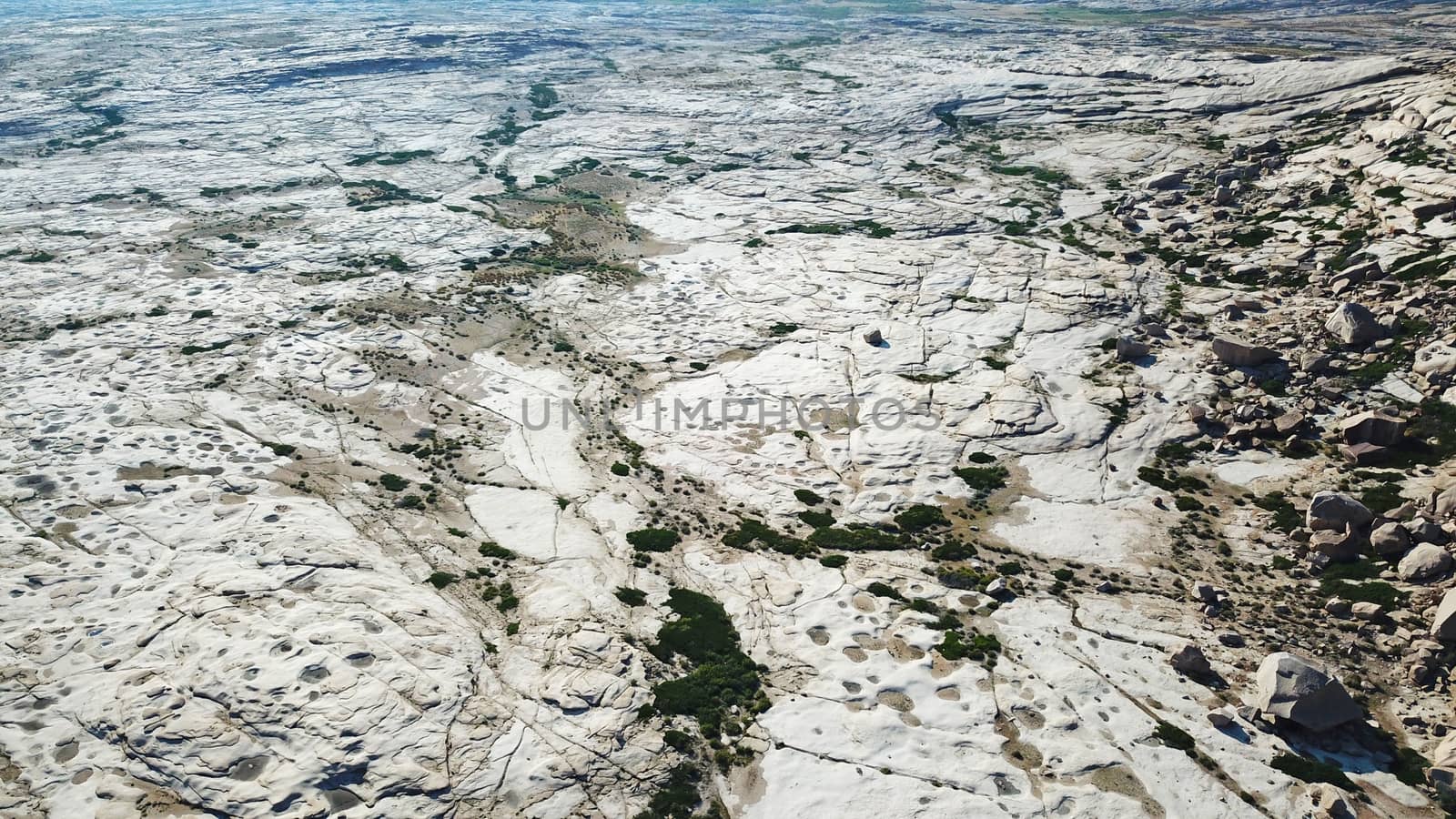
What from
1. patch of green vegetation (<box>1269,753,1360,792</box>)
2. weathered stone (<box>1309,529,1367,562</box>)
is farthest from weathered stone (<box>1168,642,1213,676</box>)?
weathered stone (<box>1309,529,1367,562</box>)

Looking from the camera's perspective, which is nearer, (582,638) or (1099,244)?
(582,638)

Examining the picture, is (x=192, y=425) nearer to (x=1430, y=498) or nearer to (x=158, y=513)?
Result: (x=158, y=513)

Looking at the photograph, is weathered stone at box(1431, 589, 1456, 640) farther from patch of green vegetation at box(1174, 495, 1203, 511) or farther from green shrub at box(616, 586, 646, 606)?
green shrub at box(616, 586, 646, 606)

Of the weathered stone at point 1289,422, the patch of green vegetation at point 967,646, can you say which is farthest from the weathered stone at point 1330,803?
the weathered stone at point 1289,422

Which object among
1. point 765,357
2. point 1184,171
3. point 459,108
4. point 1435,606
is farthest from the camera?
point 459,108

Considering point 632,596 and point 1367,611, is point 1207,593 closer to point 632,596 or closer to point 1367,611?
point 1367,611

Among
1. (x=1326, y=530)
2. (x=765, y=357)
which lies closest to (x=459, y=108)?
(x=765, y=357)

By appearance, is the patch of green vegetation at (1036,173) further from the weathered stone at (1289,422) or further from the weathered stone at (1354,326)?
the weathered stone at (1289,422)
